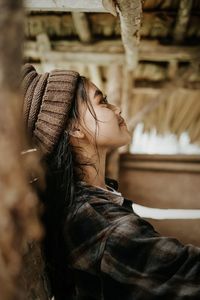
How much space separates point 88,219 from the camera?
5.68ft

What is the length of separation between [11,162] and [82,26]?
4.20 meters

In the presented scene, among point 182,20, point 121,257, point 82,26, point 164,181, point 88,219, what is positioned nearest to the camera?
point 121,257

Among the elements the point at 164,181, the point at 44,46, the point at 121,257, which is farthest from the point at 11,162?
the point at 44,46

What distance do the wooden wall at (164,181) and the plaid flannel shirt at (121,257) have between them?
1657 mm

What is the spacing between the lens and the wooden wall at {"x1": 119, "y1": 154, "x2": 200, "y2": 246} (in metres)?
3.40

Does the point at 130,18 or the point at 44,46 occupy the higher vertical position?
the point at 130,18

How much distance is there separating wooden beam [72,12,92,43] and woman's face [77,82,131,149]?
2.60 m

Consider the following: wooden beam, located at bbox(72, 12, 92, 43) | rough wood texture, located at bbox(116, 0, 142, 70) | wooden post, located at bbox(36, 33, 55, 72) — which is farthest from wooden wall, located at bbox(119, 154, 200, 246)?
wooden post, located at bbox(36, 33, 55, 72)

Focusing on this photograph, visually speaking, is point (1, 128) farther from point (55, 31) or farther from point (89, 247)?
point (55, 31)

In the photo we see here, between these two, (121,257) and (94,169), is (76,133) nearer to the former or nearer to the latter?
(94,169)

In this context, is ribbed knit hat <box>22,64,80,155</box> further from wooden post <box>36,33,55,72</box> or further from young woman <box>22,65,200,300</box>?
wooden post <box>36,33,55,72</box>

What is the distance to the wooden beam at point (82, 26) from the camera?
443 cm

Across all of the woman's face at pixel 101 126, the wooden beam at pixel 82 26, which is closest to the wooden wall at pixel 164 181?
the woman's face at pixel 101 126

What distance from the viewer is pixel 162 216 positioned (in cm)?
319
